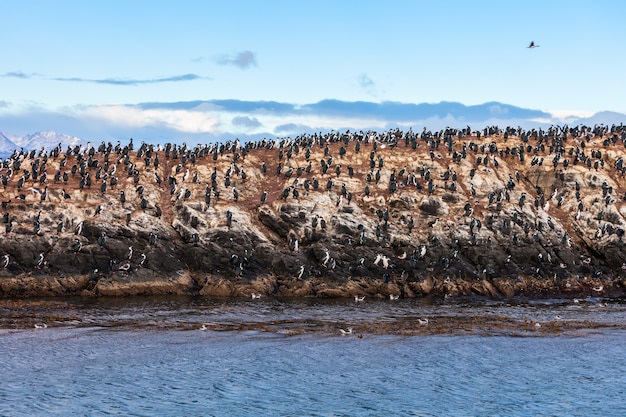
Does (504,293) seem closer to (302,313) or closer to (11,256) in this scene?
(302,313)

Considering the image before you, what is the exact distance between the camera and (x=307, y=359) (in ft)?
180

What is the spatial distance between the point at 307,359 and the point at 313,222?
34.5 meters

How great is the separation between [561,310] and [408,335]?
905 inches

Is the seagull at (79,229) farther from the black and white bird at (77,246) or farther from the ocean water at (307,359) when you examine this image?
the ocean water at (307,359)

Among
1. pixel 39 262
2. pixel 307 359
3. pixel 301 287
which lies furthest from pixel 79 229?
pixel 307 359

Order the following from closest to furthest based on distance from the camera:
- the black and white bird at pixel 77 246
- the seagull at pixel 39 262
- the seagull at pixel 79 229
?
1. the seagull at pixel 39 262
2. the black and white bird at pixel 77 246
3. the seagull at pixel 79 229

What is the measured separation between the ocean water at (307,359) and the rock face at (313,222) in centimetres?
589

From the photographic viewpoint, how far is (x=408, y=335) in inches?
2500

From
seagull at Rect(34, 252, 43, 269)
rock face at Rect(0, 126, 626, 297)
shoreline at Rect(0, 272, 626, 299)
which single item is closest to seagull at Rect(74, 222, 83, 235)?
rock face at Rect(0, 126, 626, 297)

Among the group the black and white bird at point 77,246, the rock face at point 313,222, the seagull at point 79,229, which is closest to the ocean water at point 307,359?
the rock face at point 313,222

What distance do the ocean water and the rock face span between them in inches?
232

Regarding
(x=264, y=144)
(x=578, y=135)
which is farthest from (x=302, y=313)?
(x=578, y=135)

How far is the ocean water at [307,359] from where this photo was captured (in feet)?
144

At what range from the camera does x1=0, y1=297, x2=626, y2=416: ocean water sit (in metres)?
43.9
